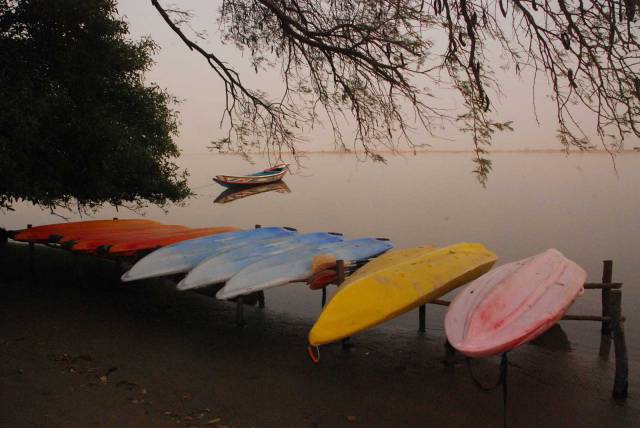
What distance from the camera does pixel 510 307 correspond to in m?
4.33

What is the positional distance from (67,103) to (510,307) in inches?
270

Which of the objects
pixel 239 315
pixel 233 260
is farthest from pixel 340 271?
pixel 239 315

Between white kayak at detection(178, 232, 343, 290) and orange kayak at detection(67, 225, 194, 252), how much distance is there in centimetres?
179

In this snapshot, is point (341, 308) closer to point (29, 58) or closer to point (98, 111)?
point (98, 111)

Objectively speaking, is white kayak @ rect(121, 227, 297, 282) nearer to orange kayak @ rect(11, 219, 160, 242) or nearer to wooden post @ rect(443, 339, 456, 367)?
orange kayak @ rect(11, 219, 160, 242)

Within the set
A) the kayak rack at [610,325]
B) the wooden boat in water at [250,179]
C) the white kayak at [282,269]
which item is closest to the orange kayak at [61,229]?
the kayak rack at [610,325]

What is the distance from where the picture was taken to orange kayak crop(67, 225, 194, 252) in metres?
7.26

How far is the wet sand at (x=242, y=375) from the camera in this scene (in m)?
4.23

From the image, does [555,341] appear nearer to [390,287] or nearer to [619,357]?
[619,357]

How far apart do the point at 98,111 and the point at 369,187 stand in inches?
1191

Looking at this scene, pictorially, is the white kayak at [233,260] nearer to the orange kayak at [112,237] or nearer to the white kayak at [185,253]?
the white kayak at [185,253]

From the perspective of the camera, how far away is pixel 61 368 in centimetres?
486

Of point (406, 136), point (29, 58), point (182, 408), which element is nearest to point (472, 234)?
point (406, 136)

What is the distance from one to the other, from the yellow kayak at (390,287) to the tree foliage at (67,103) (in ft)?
16.2
